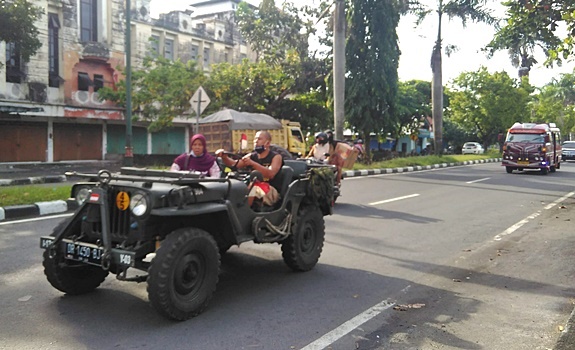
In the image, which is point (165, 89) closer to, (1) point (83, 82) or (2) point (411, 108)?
(1) point (83, 82)

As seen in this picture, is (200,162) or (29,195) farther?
(29,195)

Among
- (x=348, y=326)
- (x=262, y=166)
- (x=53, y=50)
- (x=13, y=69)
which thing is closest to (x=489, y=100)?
(x=53, y=50)

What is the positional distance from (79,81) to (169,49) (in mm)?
7041

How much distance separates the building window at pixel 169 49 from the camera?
33062mm

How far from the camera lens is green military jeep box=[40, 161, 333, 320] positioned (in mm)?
3990

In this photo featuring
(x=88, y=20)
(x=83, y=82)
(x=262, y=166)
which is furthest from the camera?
(x=88, y=20)

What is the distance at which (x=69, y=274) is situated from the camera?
4543 mm

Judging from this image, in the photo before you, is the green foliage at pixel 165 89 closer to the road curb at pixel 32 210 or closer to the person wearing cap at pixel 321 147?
the person wearing cap at pixel 321 147

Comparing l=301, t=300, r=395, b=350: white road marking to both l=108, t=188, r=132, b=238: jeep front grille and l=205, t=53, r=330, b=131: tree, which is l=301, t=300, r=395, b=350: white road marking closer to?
l=108, t=188, r=132, b=238: jeep front grille

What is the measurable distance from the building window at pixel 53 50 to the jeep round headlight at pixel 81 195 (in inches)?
982

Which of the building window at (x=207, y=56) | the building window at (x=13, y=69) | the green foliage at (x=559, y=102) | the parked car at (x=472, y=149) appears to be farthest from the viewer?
the green foliage at (x=559, y=102)

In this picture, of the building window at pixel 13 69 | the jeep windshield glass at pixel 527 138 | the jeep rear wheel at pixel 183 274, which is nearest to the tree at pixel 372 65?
the jeep windshield glass at pixel 527 138

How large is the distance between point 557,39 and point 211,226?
9720 millimetres

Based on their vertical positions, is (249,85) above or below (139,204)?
above
